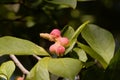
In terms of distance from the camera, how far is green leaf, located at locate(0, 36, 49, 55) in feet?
2.86

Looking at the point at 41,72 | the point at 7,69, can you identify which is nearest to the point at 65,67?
the point at 41,72

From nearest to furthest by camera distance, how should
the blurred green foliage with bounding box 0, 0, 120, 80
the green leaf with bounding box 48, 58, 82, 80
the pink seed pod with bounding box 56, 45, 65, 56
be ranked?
the green leaf with bounding box 48, 58, 82, 80 → the pink seed pod with bounding box 56, 45, 65, 56 → the blurred green foliage with bounding box 0, 0, 120, 80

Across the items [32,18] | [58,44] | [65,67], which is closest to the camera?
[65,67]

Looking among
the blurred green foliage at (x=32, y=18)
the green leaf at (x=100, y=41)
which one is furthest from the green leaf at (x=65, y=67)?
the blurred green foliage at (x=32, y=18)

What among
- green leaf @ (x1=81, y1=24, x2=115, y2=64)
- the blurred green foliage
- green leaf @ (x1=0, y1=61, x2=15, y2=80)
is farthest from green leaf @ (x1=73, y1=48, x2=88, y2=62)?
the blurred green foliage

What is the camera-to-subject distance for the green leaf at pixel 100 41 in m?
0.95

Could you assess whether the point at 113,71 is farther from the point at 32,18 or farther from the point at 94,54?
the point at 32,18

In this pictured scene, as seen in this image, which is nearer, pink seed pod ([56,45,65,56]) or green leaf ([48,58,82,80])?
green leaf ([48,58,82,80])

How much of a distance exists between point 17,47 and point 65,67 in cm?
14

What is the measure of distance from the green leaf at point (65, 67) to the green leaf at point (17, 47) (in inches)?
2.7

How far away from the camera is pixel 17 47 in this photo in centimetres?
89

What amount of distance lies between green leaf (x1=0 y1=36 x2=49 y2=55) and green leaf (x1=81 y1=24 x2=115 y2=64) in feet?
0.44

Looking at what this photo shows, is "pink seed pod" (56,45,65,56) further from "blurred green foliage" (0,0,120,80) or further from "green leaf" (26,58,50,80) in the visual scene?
"blurred green foliage" (0,0,120,80)

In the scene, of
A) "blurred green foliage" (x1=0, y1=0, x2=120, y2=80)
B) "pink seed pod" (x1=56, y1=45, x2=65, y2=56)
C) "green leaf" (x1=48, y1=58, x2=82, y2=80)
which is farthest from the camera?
"blurred green foliage" (x1=0, y1=0, x2=120, y2=80)
